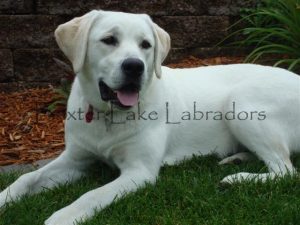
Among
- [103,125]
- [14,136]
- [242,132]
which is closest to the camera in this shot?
[103,125]

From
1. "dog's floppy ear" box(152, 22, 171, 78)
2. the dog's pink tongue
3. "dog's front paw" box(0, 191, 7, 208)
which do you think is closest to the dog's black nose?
the dog's pink tongue

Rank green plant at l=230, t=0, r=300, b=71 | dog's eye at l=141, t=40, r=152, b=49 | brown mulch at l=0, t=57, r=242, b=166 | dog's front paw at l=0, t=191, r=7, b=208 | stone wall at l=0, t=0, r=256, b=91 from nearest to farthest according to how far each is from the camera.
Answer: dog's front paw at l=0, t=191, r=7, b=208 → dog's eye at l=141, t=40, r=152, b=49 → brown mulch at l=0, t=57, r=242, b=166 → green plant at l=230, t=0, r=300, b=71 → stone wall at l=0, t=0, r=256, b=91

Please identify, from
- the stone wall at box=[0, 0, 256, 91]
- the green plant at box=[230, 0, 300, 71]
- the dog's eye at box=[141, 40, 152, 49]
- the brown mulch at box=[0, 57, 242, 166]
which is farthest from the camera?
the stone wall at box=[0, 0, 256, 91]

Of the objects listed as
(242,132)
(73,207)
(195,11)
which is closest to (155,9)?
(195,11)

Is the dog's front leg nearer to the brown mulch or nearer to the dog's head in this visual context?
the dog's head

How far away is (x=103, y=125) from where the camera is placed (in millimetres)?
3967

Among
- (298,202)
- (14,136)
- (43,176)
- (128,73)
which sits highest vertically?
(128,73)

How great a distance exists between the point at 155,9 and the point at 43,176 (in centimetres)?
300

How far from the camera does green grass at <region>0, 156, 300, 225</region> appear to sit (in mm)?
3277

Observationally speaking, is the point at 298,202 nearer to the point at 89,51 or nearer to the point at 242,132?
the point at 242,132

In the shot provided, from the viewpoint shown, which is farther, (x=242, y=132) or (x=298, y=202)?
(x=242, y=132)

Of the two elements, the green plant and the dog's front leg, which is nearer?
the dog's front leg

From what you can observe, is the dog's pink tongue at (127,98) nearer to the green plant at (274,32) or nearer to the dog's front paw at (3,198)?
the dog's front paw at (3,198)

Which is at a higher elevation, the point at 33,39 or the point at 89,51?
the point at 89,51
